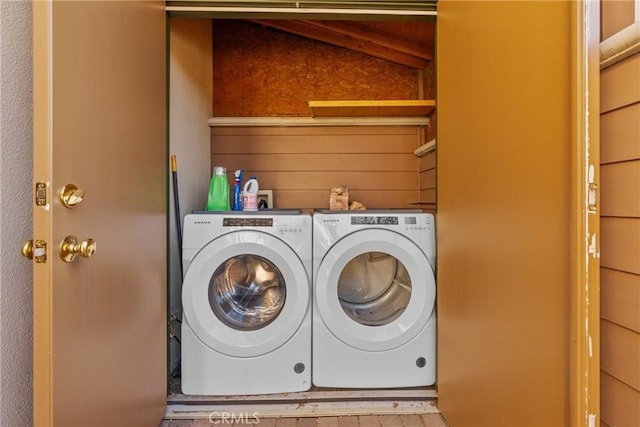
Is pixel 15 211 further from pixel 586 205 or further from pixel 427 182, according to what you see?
pixel 427 182

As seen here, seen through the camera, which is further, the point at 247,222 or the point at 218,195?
the point at 218,195

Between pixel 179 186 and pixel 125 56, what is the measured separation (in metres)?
0.83

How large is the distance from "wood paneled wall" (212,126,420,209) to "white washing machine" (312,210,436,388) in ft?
2.97

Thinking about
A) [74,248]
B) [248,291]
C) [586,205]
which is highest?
[586,205]

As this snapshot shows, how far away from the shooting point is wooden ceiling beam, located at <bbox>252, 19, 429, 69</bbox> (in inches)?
98.6

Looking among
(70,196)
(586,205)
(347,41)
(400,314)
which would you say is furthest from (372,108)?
(70,196)

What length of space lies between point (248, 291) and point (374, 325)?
65cm

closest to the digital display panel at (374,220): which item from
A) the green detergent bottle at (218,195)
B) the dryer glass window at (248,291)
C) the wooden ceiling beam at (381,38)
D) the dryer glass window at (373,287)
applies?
the dryer glass window at (373,287)

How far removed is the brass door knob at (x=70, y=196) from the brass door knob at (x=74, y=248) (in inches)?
3.3

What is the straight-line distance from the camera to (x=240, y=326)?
169 cm

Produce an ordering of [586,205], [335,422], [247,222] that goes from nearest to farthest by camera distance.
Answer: [586,205] < [335,422] < [247,222]

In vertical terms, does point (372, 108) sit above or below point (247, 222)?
above

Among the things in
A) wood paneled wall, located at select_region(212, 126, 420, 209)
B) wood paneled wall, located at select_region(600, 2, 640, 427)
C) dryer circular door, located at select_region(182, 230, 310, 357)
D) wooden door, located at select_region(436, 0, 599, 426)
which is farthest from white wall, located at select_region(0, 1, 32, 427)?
wood paneled wall, located at select_region(212, 126, 420, 209)

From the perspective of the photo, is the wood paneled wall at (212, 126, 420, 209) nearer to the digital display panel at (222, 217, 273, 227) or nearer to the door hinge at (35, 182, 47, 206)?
the digital display panel at (222, 217, 273, 227)
